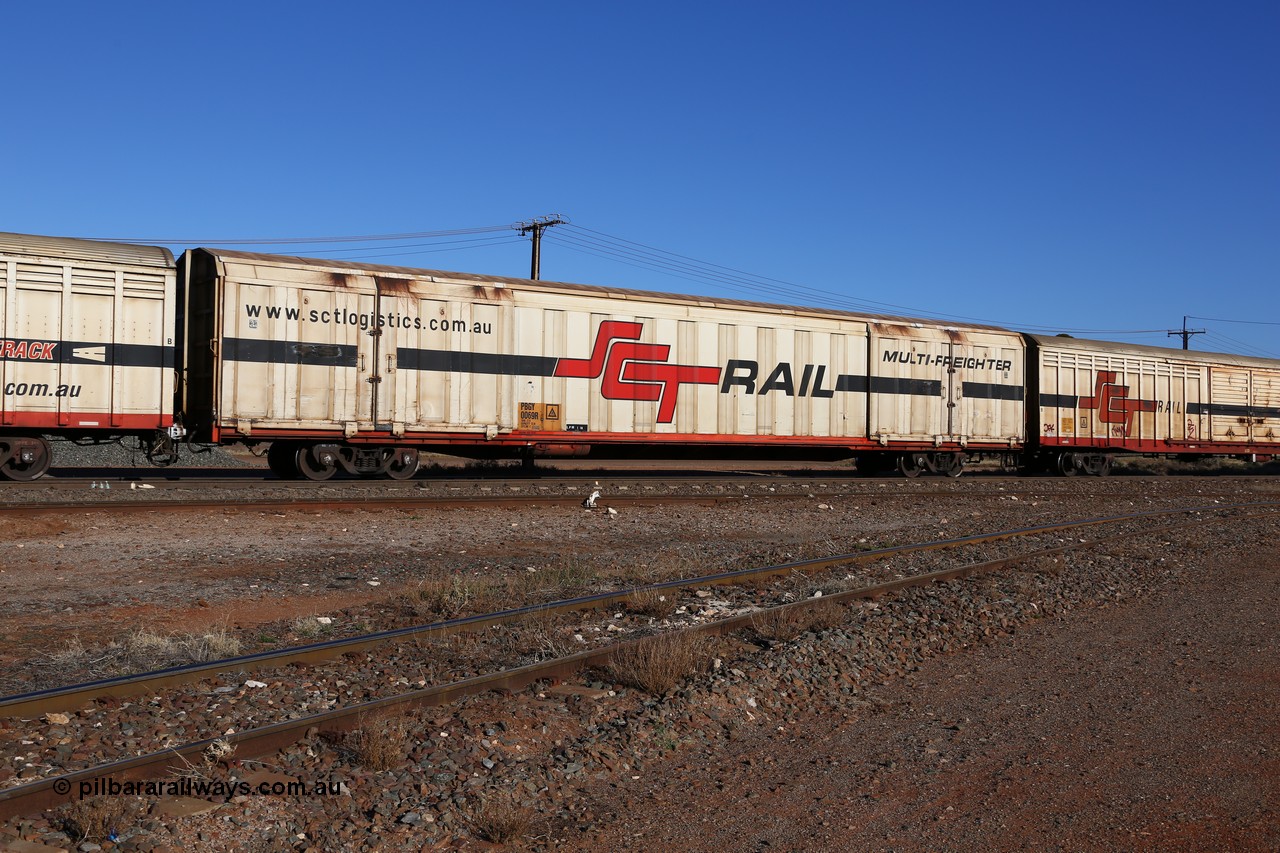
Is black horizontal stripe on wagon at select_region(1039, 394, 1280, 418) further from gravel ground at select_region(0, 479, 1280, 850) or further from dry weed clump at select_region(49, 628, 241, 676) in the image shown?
dry weed clump at select_region(49, 628, 241, 676)

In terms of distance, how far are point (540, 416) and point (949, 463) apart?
11.5 m

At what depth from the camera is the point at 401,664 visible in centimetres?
648

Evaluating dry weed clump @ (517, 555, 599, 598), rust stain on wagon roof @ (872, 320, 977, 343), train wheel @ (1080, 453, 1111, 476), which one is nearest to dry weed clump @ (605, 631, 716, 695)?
dry weed clump @ (517, 555, 599, 598)

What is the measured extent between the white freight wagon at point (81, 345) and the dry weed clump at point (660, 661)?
11.8 meters

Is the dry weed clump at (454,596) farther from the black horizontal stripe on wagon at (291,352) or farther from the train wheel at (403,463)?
the train wheel at (403,463)

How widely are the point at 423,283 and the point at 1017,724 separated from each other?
13734 mm

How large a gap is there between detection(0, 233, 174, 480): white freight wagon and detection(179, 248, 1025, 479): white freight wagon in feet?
2.04

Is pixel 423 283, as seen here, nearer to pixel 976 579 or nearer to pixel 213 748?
pixel 976 579

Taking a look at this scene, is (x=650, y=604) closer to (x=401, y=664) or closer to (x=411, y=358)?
(x=401, y=664)

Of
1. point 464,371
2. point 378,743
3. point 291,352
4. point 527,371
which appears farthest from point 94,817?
point 527,371

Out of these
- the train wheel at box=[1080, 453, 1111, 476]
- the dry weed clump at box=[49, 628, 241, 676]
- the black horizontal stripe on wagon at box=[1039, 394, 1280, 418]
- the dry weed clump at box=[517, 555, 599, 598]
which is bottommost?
the dry weed clump at box=[49, 628, 241, 676]

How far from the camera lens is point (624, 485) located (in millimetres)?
19000

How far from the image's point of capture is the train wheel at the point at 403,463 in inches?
705

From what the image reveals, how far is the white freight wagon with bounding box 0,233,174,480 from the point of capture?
14.4 metres
